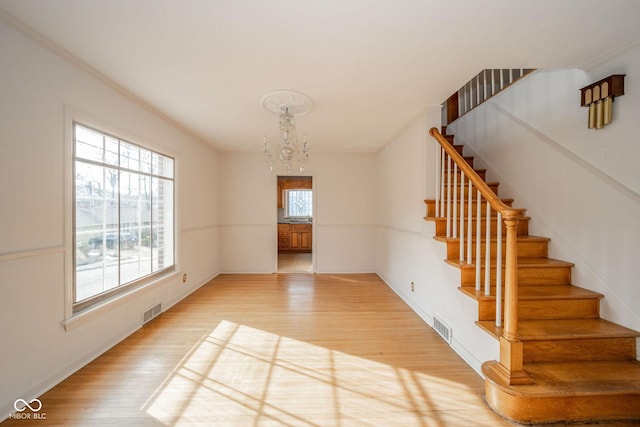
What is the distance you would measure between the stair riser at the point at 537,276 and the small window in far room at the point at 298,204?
22.2 ft

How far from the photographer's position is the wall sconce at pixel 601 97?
183 centimetres

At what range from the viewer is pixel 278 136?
158 inches

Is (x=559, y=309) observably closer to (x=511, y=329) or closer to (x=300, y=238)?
(x=511, y=329)

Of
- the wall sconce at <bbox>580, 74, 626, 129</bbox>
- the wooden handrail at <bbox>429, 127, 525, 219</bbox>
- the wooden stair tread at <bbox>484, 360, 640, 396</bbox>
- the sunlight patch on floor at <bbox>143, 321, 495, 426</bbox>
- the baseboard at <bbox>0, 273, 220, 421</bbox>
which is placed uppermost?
the wall sconce at <bbox>580, 74, 626, 129</bbox>

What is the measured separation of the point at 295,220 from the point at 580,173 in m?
7.16

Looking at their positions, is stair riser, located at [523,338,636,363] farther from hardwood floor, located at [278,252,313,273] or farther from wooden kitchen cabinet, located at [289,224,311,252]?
wooden kitchen cabinet, located at [289,224,311,252]

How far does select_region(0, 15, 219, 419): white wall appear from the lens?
5.16 ft

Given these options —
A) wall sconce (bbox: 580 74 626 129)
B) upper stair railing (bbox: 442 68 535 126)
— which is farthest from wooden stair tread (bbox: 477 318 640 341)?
upper stair railing (bbox: 442 68 535 126)

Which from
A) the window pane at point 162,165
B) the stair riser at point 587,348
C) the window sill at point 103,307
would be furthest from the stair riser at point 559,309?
the window pane at point 162,165

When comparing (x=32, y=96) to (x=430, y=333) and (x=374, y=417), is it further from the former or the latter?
(x=430, y=333)

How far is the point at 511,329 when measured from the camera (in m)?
1.63

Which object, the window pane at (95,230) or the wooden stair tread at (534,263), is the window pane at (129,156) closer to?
the window pane at (95,230)

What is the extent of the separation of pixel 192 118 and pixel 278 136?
122cm

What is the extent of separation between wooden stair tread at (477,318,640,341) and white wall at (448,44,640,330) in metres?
0.12
